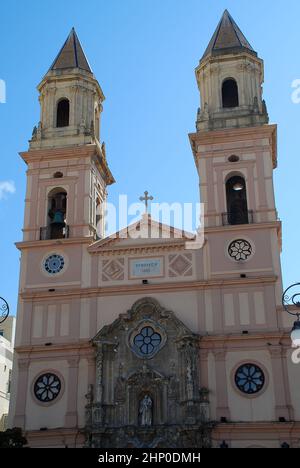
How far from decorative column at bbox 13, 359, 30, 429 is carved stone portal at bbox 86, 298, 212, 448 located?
3.24 m

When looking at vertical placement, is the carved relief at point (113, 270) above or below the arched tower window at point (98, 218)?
below

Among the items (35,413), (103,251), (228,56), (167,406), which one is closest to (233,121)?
(228,56)

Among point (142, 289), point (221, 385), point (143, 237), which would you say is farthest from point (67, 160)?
point (221, 385)

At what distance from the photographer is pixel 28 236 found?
36.7 metres

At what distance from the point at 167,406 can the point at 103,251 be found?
8.35 metres

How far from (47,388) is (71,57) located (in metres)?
19.3

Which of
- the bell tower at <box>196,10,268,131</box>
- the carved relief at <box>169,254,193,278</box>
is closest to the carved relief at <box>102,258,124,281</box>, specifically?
the carved relief at <box>169,254,193,278</box>

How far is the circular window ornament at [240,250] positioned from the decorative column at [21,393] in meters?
11.0

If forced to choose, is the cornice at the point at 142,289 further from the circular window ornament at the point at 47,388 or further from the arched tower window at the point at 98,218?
the arched tower window at the point at 98,218

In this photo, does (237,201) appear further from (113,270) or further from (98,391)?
(98,391)

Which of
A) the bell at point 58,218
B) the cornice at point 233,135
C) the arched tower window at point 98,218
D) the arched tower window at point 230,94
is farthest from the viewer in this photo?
the arched tower window at point 98,218

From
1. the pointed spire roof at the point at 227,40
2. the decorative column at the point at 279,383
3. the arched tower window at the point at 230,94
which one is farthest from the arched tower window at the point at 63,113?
the decorative column at the point at 279,383

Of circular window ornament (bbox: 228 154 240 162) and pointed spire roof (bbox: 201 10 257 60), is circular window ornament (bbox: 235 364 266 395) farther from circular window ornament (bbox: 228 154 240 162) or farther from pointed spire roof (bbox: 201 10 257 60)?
pointed spire roof (bbox: 201 10 257 60)

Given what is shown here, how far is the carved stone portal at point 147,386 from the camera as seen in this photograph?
3064 centimetres
